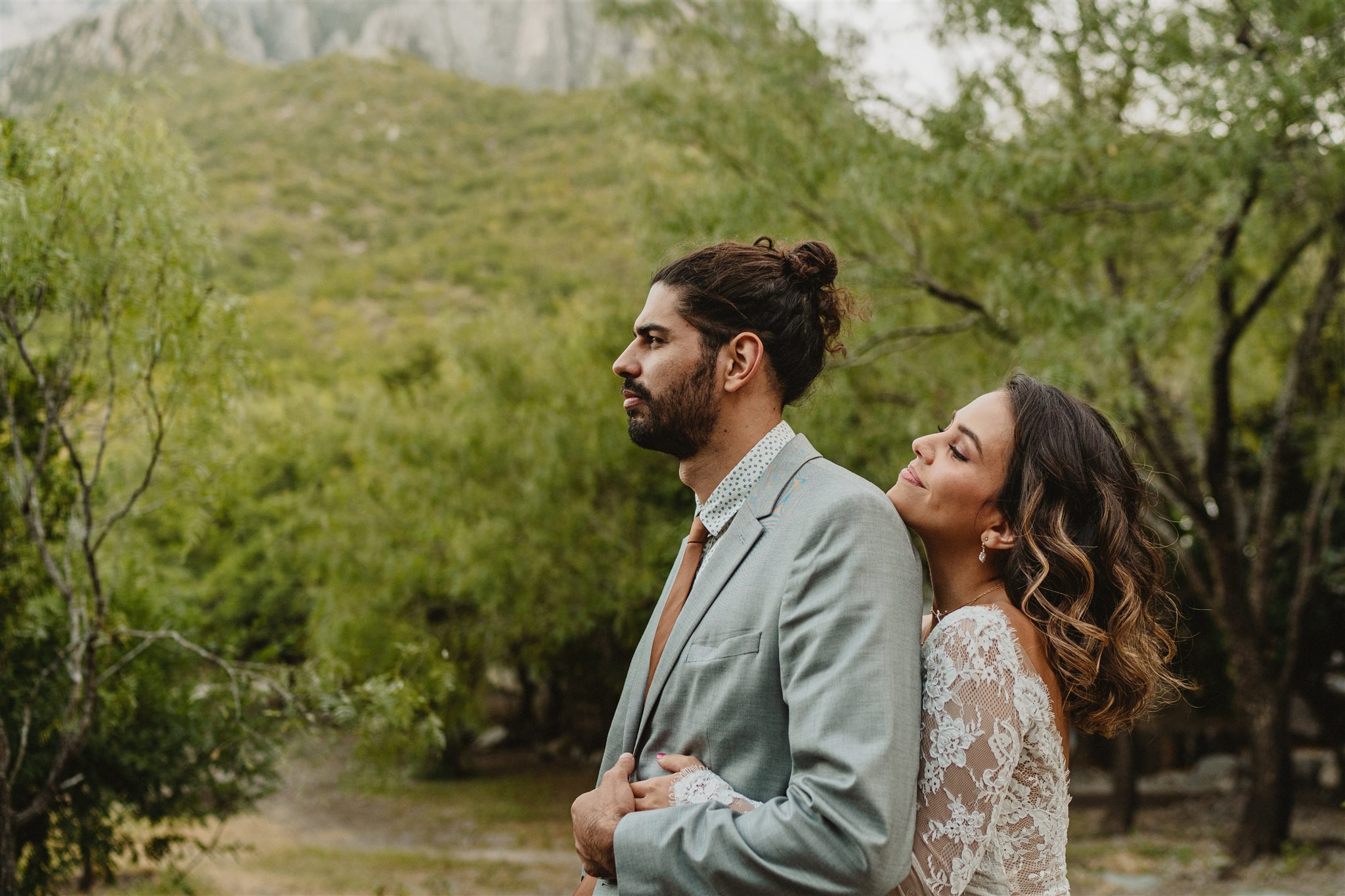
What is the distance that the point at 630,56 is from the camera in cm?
1134

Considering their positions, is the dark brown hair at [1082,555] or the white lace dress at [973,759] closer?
the white lace dress at [973,759]

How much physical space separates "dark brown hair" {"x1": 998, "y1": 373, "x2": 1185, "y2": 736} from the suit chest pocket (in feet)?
1.76

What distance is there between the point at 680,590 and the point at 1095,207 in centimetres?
678

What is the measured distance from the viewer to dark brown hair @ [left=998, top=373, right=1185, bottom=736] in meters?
1.89

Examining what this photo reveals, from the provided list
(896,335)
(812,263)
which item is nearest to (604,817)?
(812,263)

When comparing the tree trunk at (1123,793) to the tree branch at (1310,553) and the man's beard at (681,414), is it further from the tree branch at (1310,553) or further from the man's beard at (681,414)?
the man's beard at (681,414)

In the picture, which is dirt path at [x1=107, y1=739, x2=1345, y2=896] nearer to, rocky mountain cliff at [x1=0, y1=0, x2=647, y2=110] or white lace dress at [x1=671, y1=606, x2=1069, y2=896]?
white lace dress at [x1=671, y1=606, x2=1069, y2=896]

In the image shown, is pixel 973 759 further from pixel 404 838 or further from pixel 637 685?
pixel 404 838

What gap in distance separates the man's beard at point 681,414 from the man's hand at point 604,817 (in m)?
0.59

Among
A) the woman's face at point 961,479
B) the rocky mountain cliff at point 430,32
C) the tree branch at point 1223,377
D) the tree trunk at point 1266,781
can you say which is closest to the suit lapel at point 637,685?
the woman's face at point 961,479

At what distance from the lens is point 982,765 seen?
5.48 feet

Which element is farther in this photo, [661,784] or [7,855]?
[7,855]

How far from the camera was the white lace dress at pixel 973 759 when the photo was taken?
1.66 metres

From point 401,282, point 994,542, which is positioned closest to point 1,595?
point 994,542
